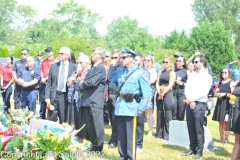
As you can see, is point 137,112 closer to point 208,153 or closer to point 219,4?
point 208,153

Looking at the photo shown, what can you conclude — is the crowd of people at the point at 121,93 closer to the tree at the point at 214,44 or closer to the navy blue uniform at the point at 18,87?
the navy blue uniform at the point at 18,87

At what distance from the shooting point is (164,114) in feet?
33.2

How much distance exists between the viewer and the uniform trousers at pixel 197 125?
797cm

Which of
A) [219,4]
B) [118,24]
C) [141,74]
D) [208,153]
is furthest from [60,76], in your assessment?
[118,24]

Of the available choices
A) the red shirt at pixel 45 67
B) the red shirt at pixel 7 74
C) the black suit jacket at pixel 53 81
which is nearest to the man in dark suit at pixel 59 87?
the black suit jacket at pixel 53 81

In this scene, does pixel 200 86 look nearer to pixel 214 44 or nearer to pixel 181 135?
pixel 181 135

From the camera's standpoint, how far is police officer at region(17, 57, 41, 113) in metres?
10.3

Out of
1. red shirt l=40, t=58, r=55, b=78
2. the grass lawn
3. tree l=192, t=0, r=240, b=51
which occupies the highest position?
tree l=192, t=0, r=240, b=51

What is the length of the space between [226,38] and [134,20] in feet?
186

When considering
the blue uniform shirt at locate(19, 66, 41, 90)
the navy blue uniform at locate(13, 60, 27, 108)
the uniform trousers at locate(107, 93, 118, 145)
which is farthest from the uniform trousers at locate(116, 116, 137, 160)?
the navy blue uniform at locate(13, 60, 27, 108)

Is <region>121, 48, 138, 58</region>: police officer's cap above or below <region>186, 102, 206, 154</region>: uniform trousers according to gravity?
above

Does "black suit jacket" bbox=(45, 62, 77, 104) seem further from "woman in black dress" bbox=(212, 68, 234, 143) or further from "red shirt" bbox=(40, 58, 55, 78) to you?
"woman in black dress" bbox=(212, 68, 234, 143)

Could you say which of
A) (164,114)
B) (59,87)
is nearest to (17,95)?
(59,87)

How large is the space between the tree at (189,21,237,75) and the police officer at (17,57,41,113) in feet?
126
